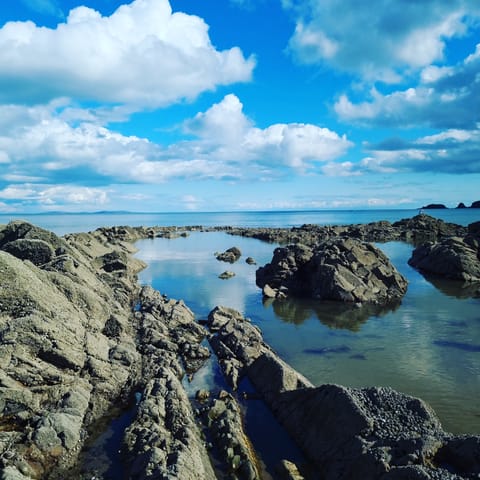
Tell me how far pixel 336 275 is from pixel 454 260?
92.2 feet

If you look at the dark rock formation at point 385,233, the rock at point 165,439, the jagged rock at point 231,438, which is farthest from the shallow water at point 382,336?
the dark rock formation at point 385,233

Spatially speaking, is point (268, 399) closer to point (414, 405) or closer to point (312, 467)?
point (312, 467)

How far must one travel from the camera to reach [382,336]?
3772 centimetres

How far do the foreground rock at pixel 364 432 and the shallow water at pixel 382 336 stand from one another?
5.50 m

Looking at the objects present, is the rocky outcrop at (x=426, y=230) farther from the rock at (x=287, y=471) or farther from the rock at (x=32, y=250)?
the rock at (x=287, y=471)

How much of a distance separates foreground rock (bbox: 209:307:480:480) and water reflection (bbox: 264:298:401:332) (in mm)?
18422

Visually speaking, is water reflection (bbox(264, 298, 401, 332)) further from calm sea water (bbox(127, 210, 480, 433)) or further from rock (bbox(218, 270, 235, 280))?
rock (bbox(218, 270, 235, 280))

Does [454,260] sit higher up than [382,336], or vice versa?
[454,260]

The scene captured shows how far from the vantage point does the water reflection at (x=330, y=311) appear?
4250 centimetres

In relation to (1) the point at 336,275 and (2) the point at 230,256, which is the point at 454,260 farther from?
(2) the point at 230,256

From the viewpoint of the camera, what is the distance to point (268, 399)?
23.3 m

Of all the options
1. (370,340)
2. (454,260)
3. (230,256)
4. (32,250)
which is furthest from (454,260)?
(32,250)

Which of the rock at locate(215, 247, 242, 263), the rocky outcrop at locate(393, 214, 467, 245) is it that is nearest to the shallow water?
the rock at locate(215, 247, 242, 263)

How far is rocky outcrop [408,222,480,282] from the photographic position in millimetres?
65062
